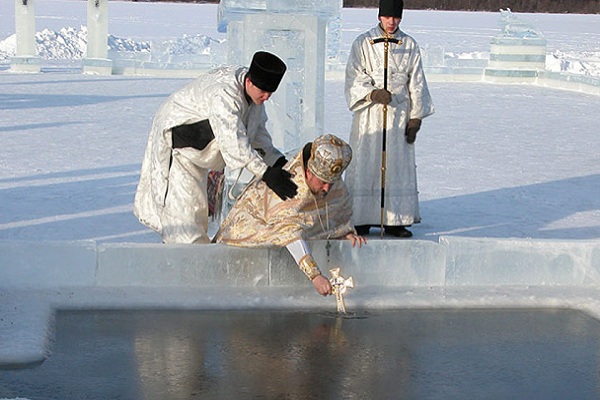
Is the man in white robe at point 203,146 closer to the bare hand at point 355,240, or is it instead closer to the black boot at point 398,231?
the bare hand at point 355,240

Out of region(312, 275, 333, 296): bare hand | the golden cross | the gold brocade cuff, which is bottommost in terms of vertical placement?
the golden cross

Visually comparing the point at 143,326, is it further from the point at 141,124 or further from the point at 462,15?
the point at 462,15

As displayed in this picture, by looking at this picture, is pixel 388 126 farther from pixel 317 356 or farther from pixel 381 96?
pixel 317 356

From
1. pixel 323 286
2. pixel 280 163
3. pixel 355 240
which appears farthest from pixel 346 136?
pixel 323 286

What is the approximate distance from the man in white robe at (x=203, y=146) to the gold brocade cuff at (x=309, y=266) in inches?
13.4

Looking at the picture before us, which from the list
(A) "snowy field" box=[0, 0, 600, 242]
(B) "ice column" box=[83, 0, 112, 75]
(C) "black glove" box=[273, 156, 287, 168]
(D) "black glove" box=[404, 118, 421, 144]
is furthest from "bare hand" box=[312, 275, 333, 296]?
(B) "ice column" box=[83, 0, 112, 75]

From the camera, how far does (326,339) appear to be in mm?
4824

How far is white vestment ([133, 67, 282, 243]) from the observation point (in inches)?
210

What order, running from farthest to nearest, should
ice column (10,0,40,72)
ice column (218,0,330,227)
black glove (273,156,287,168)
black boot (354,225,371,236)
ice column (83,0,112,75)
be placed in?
1. ice column (10,0,40,72)
2. ice column (83,0,112,75)
3. ice column (218,0,330,227)
4. black boot (354,225,371,236)
5. black glove (273,156,287,168)

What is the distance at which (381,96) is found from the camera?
6.50m

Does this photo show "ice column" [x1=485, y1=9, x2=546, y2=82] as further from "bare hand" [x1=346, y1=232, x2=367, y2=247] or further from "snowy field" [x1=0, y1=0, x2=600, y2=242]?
"bare hand" [x1=346, y1=232, x2=367, y2=247]

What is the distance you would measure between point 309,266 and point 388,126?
189 centimetres

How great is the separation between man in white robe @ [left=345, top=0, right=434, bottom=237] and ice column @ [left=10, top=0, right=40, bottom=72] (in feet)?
38.5

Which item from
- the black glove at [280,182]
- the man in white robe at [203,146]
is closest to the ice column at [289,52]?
the man in white robe at [203,146]
